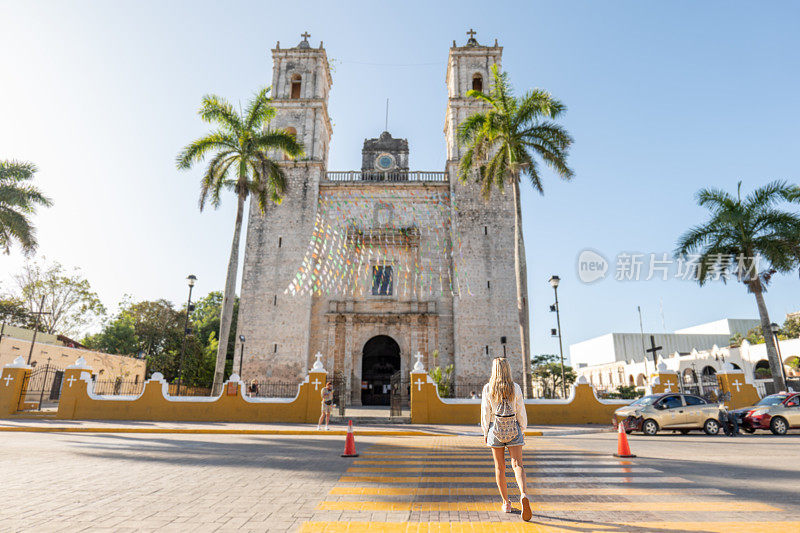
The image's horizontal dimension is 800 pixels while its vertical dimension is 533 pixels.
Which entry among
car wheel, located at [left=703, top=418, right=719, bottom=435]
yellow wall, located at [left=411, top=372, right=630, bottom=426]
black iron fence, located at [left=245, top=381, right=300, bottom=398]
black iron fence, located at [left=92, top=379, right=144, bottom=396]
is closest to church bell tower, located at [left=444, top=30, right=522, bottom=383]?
yellow wall, located at [left=411, top=372, right=630, bottom=426]

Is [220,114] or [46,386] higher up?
[220,114]

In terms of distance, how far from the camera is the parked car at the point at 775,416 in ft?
41.3

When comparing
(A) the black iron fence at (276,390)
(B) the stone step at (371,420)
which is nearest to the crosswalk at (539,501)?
(B) the stone step at (371,420)

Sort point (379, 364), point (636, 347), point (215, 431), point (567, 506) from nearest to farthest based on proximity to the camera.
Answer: point (567, 506)
point (215, 431)
point (379, 364)
point (636, 347)

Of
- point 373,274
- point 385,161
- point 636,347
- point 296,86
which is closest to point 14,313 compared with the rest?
point 296,86

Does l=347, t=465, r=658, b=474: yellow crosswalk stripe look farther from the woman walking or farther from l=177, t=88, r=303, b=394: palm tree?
l=177, t=88, r=303, b=394: palm tree

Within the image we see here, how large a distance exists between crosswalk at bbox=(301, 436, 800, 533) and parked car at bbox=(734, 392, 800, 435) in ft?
28.9

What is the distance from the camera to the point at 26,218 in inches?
761

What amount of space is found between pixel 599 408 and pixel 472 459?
32.2 ft

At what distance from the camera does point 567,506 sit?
446 centimetres

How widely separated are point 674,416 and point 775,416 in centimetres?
317

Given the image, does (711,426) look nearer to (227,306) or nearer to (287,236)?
(227,306)

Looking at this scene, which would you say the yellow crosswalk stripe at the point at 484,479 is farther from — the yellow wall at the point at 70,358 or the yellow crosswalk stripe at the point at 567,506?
the yellow wall at the point at 70,358

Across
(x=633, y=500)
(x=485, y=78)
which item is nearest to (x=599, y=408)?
(x=633, y=500)
